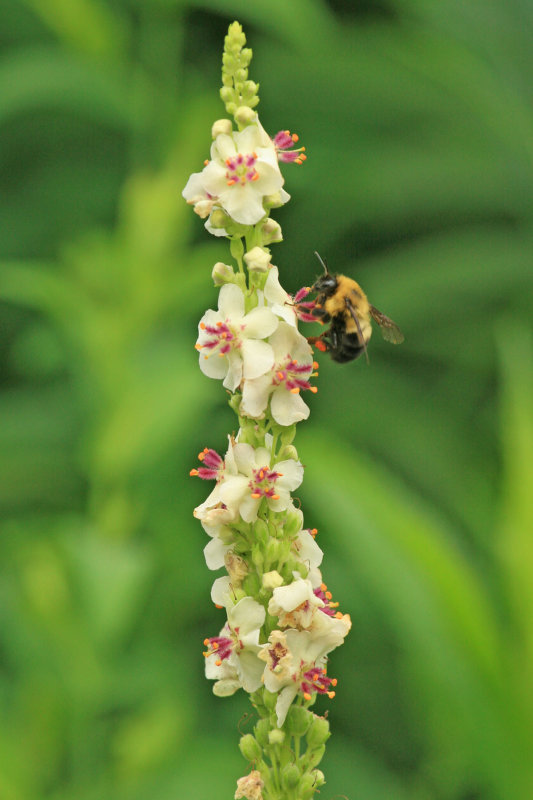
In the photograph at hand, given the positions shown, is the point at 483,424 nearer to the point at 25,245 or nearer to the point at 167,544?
the point at 167,544

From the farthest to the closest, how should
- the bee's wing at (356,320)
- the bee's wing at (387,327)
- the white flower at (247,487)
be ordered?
the bee's wing at (387,327) → the bee's wing at (356,320) → the white flower at (247,487)

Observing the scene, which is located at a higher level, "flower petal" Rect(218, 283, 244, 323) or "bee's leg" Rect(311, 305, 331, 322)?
"bee's leg" Rect(311, 305, 331, 322)

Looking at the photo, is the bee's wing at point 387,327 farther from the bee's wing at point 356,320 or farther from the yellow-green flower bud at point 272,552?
the yellow-green flower bud at point 272,552

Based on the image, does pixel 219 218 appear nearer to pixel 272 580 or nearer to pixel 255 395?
pixel 255 395

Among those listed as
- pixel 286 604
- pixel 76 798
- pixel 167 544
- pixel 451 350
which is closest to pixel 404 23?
pixel 451 350

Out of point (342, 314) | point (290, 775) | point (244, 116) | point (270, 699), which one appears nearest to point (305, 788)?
point (290, 775)

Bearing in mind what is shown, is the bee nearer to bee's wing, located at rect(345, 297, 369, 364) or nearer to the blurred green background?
bee's wing, located at rect(345, 297, 369, 364)

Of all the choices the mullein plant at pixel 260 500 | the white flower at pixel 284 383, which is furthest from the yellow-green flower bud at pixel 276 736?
the white flower at pixel 284 383

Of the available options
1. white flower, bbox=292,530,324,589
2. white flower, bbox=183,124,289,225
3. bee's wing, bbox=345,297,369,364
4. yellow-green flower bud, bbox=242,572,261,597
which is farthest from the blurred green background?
white flower, bbox=183,124,289,225
